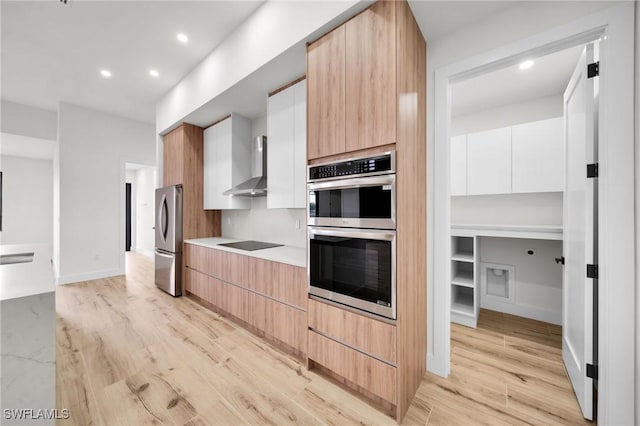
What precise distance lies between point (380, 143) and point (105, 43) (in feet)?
11.2

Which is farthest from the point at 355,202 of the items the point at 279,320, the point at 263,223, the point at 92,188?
the point at 92,188

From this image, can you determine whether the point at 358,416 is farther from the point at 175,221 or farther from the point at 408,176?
the point at 175,221

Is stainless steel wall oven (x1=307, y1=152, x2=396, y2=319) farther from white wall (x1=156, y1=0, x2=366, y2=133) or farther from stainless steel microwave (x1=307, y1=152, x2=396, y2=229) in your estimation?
white wall (x1=156, y1=0, x2=366, y2=133)

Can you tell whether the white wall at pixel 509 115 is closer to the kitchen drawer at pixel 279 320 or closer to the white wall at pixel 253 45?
the white wall at pixel 253 45

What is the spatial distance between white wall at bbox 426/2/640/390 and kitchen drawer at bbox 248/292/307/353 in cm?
103

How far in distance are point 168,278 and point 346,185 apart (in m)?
3.40

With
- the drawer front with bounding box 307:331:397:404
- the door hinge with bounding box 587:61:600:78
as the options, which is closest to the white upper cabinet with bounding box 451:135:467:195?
the door hinge with bounding box 587:61:600:78

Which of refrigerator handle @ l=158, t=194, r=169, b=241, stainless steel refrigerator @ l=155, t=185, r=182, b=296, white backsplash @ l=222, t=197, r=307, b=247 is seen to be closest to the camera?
white backsplash @ l=222, t=197, r=307, b=247

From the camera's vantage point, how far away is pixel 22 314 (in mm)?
875

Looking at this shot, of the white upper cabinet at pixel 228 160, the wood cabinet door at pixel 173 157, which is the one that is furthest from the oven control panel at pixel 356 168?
the wood cabinet door at pixel 173 157

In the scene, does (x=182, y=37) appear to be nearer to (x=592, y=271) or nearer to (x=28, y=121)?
(x=592, y=271)

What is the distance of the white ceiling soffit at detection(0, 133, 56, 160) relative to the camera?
4.59 metres

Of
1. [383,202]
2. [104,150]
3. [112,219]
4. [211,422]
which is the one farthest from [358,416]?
[104,150]

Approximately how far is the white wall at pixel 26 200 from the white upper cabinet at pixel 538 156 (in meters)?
8.83
